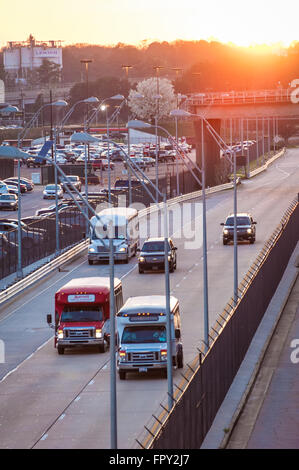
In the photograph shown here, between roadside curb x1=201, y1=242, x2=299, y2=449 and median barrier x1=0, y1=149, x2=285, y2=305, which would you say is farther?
median barrier x1=0, y1=149, x2=285, y2=305

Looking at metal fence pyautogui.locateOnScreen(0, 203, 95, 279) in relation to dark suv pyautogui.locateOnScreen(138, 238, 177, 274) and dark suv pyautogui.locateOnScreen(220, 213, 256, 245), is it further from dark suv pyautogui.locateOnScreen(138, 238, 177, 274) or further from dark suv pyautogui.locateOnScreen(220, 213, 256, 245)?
dark suv pyautogui.locateOnScreen(220, 213, 256, 245)

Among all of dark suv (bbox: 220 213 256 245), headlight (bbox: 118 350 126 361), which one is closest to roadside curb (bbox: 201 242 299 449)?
headlight (bbox: 118 350 126 361)

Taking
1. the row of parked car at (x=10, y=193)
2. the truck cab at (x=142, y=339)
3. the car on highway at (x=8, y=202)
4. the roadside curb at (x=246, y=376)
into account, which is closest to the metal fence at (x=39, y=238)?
the roadside curb at (x=246, y=376)

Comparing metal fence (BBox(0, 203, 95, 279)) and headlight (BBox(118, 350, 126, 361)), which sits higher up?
metal fence (BBox(0, 203, 95, 279))

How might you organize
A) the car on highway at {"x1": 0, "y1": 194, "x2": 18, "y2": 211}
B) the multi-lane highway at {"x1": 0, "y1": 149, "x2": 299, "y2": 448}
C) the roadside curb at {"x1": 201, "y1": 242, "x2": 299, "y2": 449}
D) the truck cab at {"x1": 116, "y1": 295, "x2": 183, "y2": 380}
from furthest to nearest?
the car on highway at {"x1": 0, "y1": 194, "x2": 18, "y2": 211} → the truck cab at {"x1": 116, "y1": 295, "x2": 183, "y2": 380} → the multi-lane highway at {"x1": 0, "y1": 149, "x2": 299, "y2": 448} → the roadside curb at {"x1": 201, "y1": 242, "x2": 299, "y2": 449}

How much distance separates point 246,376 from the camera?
3931 cm

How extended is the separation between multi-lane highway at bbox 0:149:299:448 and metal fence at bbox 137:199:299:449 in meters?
1.65

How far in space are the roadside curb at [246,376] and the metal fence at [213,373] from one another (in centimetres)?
32

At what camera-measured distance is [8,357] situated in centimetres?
4212

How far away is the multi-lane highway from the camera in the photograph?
102 ft

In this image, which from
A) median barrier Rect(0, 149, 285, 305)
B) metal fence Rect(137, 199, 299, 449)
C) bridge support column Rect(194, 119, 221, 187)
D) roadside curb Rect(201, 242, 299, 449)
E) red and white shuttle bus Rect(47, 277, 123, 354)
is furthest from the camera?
bridge support column Rect(194, 119, 221, 187)

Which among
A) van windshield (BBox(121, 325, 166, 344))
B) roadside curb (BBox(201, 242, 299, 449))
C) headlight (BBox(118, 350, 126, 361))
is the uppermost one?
van windshield (BBox(121, 325, 166, 344))

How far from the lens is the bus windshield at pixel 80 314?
40.9 meters
